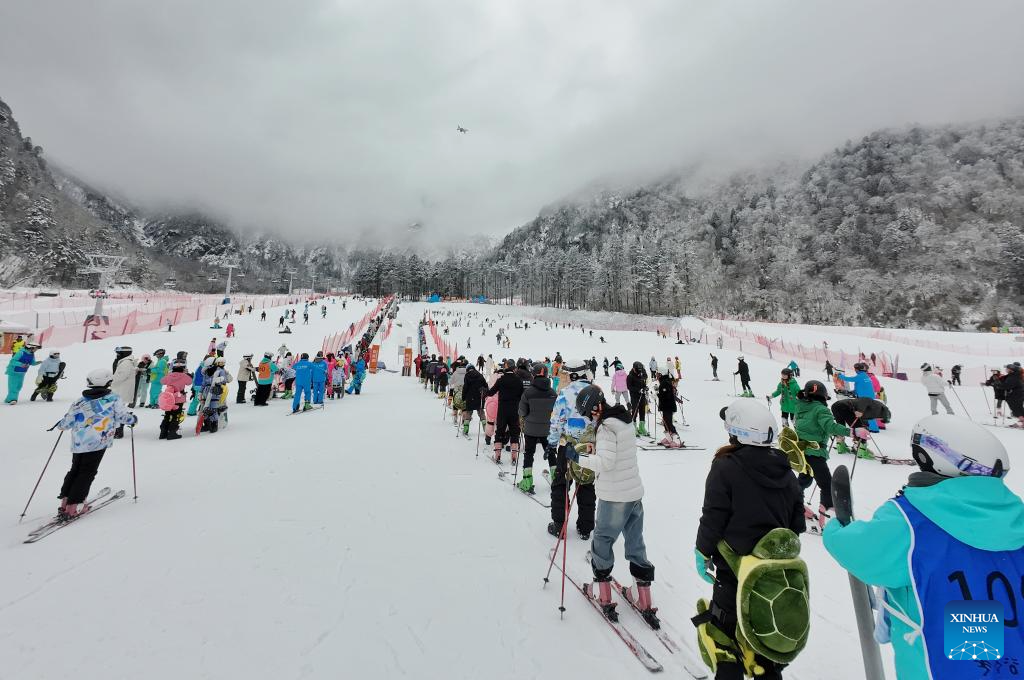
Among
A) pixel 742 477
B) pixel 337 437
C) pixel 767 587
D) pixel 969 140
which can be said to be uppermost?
pixel 969 140

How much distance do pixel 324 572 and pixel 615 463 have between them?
297 cm

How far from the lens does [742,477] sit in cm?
234

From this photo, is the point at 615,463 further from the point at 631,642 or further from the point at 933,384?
the point at 933,384

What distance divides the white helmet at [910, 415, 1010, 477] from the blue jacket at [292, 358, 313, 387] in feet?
47.8

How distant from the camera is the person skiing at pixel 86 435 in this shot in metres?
4.95

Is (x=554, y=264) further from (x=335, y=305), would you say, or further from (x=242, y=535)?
(x=242, y=535)

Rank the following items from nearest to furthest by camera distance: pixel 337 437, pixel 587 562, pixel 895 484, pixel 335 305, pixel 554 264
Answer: pixel 587 562
pixel 895 484
pixel 337 437
pixel 335 305
pixel 554 264

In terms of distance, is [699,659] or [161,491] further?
[161,491]

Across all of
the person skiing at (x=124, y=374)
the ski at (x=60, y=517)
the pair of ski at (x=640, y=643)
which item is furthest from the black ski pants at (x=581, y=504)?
the person skiing at (x=124, y=374)

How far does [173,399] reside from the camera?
8.80 metres

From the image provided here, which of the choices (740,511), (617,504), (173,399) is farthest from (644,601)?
(173,399)

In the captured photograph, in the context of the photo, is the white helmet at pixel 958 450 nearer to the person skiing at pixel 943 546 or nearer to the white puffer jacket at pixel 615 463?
the person skiing at pixel 943 546

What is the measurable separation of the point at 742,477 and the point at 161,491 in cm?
749

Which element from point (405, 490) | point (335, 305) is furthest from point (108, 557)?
point (335, 305)
